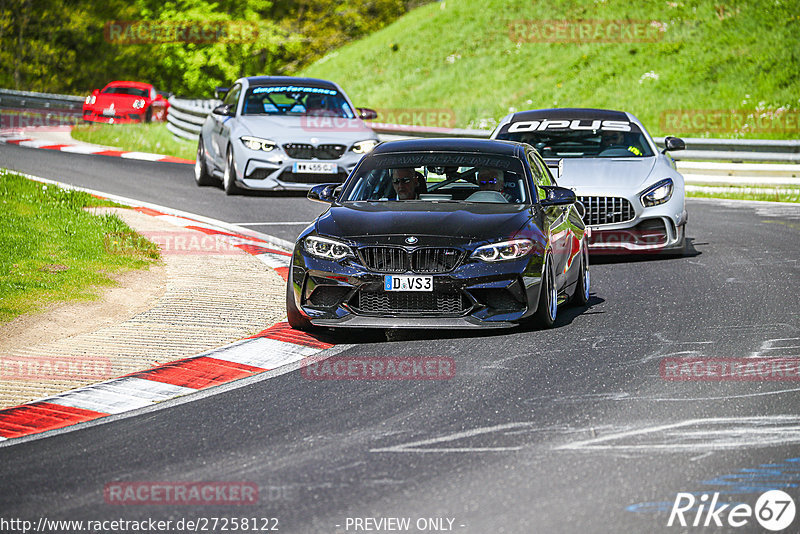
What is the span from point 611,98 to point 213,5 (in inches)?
1040

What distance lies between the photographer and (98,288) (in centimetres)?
1012

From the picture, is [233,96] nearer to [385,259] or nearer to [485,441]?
[385,259]

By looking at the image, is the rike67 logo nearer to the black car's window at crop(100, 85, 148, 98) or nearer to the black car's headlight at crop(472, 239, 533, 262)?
the black car's headlight at crop(472, 239, 533, 262)

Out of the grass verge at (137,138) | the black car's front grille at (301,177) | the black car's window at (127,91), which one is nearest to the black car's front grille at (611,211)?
the black car's front grille at (301,177)

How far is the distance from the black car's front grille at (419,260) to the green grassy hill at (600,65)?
70.5 feet

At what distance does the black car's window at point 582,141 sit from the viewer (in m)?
13.5

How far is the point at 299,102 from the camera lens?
1877 centimetres

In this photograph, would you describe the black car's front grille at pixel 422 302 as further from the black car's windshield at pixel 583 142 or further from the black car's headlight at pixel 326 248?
the black car's windshield at pixel 583 142

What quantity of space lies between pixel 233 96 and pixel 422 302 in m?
11.1

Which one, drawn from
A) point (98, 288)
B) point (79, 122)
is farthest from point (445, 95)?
point (98, 288)

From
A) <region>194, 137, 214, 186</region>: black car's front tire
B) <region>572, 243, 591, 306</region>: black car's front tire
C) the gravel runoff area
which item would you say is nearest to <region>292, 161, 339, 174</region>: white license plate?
<region>194, 137, 214, 186</region>: black car's front tire

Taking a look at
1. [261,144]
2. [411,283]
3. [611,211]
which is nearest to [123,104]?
[261,144]

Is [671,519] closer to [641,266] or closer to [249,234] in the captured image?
[641,266]

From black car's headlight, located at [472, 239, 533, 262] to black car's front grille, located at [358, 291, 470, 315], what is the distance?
0.34m
